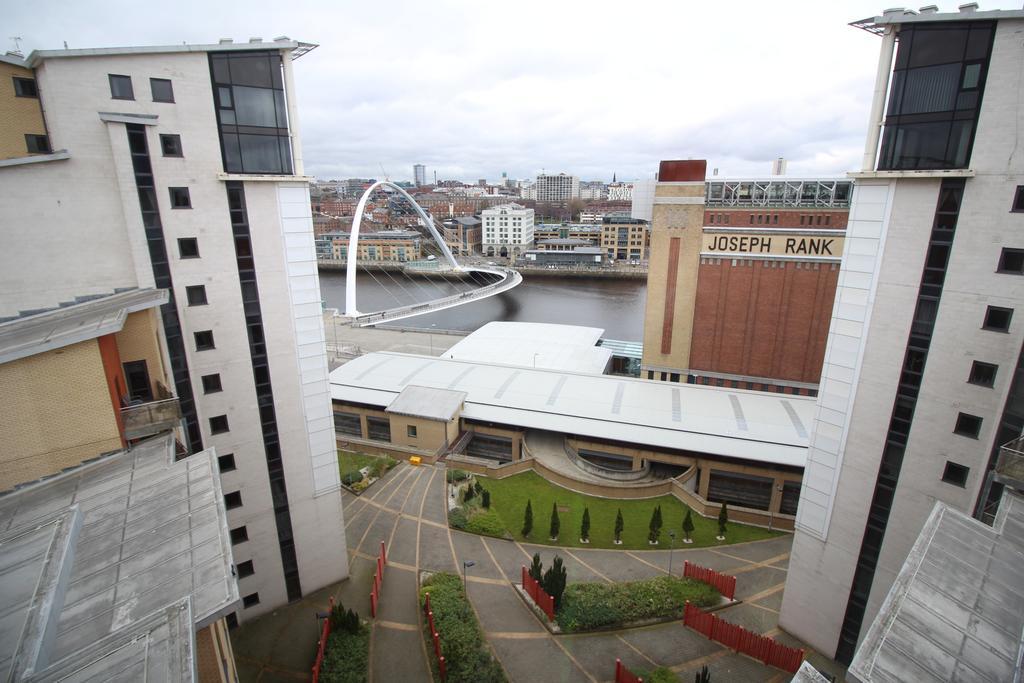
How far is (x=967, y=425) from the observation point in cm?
1237

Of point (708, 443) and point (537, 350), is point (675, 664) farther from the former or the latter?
point (537, 350)

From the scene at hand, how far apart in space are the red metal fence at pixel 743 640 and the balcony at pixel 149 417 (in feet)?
52.9

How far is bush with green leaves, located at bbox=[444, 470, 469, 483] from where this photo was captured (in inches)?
1042

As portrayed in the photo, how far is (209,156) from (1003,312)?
20.0m

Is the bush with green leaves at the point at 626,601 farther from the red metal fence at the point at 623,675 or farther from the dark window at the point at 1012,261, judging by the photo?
the dark window at the point at 1012,261

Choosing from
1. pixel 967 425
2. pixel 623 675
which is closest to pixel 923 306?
pixel 967 425

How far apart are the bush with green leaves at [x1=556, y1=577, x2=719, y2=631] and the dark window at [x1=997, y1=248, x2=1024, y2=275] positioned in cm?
1305

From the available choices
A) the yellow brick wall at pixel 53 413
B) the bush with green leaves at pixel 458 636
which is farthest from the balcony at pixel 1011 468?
the yellow brick wall at pixel 53 413

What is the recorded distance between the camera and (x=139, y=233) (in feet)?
44.3

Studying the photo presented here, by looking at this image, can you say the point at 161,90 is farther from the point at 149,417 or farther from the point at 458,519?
the point at 458,519


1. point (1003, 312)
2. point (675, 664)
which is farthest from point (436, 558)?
point (1003, 312)

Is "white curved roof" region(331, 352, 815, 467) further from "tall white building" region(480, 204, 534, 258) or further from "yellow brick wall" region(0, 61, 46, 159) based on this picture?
"tall white building" region(480, 204, 534, 258)

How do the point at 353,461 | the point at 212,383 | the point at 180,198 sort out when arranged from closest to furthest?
1. the point at 180,198
2. the point at 212,383
3. the point at 353,461

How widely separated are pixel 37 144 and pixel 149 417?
811cm
